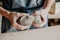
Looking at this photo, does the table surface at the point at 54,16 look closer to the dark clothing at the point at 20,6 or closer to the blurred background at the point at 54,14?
the blurred background at the point at 54,14

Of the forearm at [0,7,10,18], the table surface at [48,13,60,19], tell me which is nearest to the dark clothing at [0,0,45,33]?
the forearm at [0,7,10,18]

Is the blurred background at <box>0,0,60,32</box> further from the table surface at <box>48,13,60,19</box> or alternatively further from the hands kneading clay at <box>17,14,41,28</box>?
the hands kneading clay at <box>17,14,41,28</box>

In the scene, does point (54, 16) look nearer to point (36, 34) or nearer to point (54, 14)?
point (54, 14)

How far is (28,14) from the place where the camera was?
3.60 feet

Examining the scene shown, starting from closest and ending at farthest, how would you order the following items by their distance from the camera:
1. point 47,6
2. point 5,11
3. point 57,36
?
point 5,11, point 47,6, point 57,36

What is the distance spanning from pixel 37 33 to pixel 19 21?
0.23 metres

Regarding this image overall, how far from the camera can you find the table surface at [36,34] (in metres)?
1.10

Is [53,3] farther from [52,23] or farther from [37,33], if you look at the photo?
[37,33]

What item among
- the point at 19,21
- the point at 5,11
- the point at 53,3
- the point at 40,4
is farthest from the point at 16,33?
the point at 53,3

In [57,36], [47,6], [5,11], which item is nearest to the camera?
[5,11]

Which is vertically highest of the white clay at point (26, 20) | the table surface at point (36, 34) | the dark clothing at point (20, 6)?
the dark clothing at point (20, 6)

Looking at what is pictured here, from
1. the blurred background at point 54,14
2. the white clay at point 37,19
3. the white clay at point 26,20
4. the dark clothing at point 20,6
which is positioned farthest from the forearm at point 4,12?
the blurred background at point 54,14

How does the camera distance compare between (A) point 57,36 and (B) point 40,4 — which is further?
(A) point 57,36

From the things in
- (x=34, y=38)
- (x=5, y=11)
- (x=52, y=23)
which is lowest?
(x=34, y=38)
